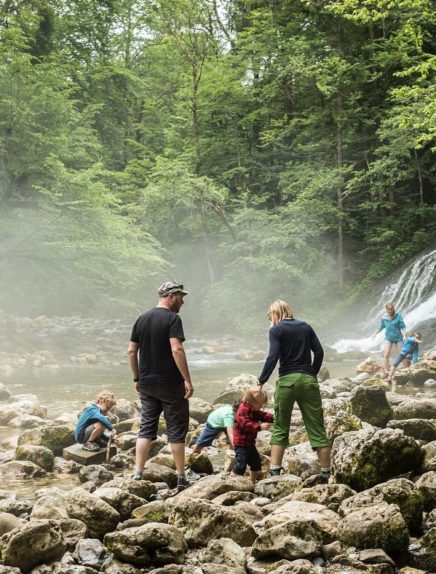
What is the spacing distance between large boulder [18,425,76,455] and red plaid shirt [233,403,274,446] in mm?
2860

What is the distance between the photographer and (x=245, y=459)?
5.73 meters

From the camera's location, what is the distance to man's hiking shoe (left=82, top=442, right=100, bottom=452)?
23.4 ft

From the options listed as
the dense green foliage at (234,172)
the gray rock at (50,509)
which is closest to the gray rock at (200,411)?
the gray rock at (50,509)

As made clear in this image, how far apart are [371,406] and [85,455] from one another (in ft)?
11.5

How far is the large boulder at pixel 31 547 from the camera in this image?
3.78 metres

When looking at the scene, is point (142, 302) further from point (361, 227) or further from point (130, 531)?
point (130, 531)

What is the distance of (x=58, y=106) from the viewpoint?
21234 mm

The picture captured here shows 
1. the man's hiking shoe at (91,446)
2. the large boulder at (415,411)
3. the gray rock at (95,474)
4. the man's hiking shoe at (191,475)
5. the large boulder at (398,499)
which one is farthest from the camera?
the large boulder at (415,411)

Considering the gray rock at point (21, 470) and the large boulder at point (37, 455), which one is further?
the large boulder at point (37, 455)

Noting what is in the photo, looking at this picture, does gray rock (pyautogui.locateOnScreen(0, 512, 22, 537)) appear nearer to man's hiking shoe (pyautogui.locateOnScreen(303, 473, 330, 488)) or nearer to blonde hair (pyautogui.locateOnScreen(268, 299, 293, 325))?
man's hiking shoe (pyautogui.locateOnScreen(303, 473, 330, 488))

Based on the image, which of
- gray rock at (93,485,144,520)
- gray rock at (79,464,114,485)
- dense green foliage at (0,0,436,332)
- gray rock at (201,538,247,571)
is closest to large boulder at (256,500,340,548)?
gray rock at (201,538,247,571)

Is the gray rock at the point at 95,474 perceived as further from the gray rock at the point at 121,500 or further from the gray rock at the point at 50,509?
the gray rock at the point at 121,500

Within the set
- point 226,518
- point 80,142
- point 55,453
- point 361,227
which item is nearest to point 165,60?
point 80,142

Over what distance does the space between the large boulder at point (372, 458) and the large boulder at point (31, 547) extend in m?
2.25
